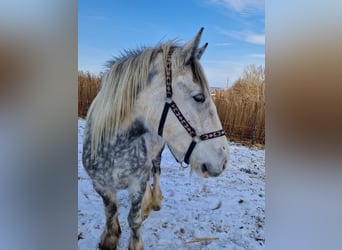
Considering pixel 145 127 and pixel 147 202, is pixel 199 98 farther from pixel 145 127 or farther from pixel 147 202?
pixel 147 202

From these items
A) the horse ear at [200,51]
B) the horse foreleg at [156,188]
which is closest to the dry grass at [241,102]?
the horse ear at [200,51]

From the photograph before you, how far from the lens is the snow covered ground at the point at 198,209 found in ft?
3.92

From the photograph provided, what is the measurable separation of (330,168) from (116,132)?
785 mm

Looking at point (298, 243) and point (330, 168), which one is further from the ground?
point (330, 168)

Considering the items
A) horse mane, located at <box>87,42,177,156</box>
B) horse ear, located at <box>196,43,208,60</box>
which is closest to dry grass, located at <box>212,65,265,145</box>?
horse ear, located at <box>196,43,208,60</box>

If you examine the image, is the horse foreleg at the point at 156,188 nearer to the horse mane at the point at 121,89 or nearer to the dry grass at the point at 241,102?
the horse mane at the point at 121,89

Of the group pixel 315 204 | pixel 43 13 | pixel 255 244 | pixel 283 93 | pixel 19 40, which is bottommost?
pixel 255 244

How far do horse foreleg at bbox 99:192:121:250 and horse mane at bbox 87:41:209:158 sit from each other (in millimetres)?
200

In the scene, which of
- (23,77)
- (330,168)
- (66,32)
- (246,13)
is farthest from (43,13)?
(330,168)

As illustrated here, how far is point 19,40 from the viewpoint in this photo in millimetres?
1087

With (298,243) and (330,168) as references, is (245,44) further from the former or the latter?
(298,243)

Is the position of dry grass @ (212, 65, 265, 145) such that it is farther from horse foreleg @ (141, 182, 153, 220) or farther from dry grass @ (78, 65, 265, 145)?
horse foreleg @ (141, 182, 153, 220)

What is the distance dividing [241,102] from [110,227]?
71 cm

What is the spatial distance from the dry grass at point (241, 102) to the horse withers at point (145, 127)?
0.11 ft
